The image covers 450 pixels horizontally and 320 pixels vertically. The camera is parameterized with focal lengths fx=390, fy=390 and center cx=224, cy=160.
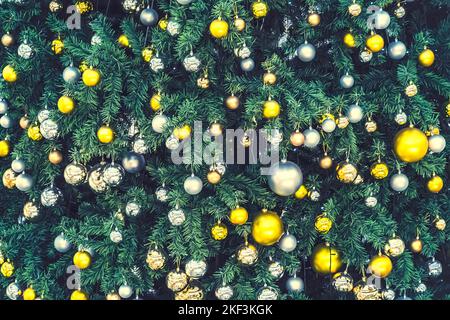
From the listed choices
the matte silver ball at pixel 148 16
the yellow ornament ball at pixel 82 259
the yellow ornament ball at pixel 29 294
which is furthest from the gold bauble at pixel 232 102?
the yellow ornament ball at pixel 29 294

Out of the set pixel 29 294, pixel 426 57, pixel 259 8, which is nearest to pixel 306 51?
pixel 259 8

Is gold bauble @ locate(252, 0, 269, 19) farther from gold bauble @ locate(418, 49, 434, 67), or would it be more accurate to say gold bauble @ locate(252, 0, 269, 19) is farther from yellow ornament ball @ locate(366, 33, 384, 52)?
gold bauble @ locate(418, 49, 434, 67)

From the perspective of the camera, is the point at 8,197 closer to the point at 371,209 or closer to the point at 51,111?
the point at 51,111

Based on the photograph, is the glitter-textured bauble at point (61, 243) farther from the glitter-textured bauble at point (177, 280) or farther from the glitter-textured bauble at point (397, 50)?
the glitter-textured bauble at point (397, 50)

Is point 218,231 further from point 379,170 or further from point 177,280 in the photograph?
point 379,170
